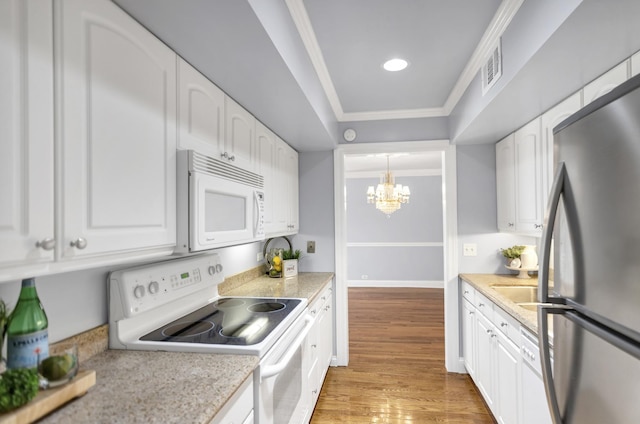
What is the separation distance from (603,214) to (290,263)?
7.83ft

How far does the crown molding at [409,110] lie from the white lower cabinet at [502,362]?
60.3 inches

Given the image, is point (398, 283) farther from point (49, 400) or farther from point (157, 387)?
point (49, 400)

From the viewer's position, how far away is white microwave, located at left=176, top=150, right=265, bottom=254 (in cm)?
134

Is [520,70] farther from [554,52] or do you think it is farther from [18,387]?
[18,387]

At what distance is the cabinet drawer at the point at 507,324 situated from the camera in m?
1.90

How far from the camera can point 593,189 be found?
87 cm

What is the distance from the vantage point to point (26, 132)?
76 centimetres

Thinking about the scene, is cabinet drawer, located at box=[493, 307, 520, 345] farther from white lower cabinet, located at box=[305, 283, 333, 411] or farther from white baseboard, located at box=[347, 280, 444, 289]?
white baseboard, located at box=[347, 280, 444, 289]

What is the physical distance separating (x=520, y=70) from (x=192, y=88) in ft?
4.81

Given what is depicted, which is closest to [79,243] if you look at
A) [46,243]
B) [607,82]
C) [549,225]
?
[46,243]

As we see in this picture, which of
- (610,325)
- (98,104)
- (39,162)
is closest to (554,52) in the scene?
(610,325)

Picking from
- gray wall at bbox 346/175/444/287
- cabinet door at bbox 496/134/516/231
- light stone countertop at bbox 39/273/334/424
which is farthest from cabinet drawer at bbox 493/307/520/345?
gray wall at bbox 346/175/444/287

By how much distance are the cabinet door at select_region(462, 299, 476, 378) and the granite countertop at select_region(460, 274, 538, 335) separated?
23 cm

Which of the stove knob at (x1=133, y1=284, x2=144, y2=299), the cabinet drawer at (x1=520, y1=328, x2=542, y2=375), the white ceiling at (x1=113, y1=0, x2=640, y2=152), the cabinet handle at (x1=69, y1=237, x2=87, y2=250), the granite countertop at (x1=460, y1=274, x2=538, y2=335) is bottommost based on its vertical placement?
the cabinet drawer at (x1=520, y1=328, x2=542, y2=375)
